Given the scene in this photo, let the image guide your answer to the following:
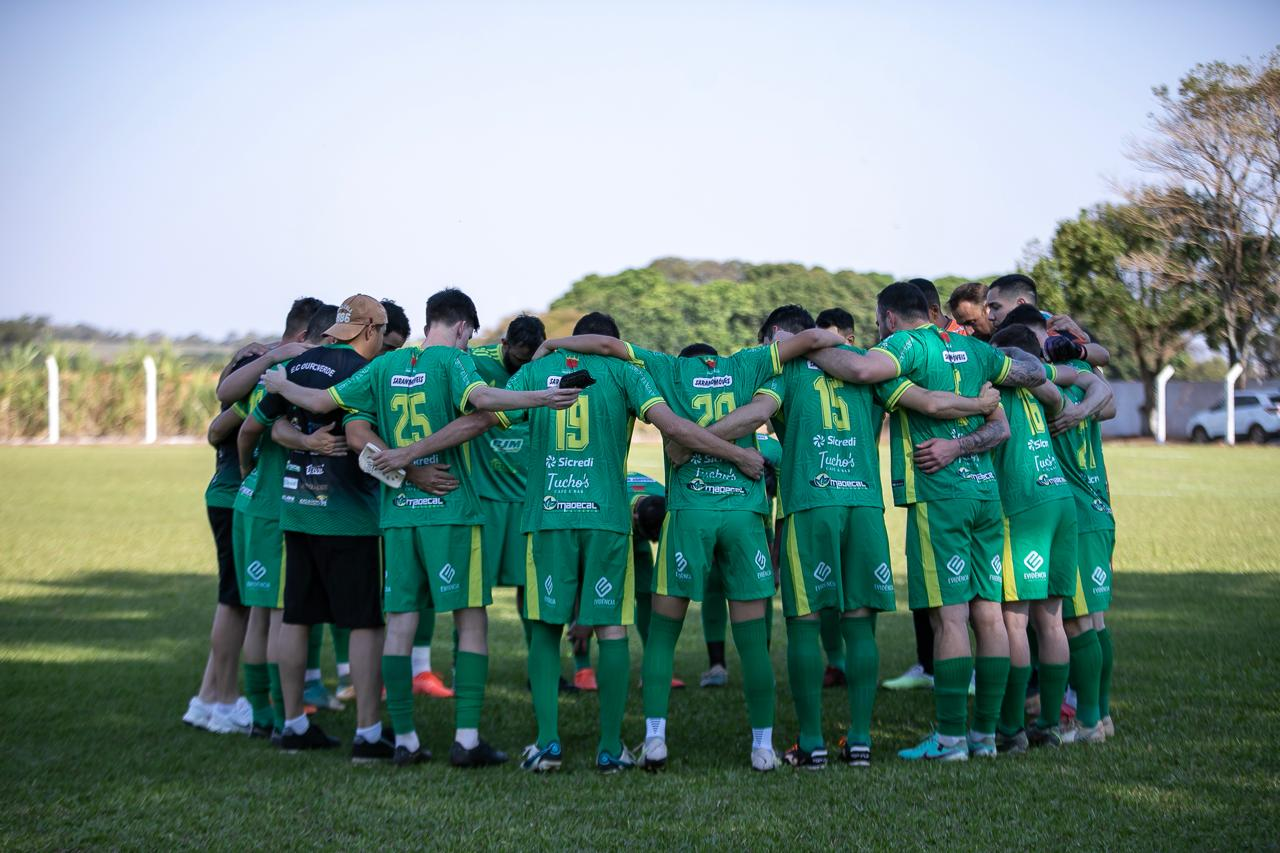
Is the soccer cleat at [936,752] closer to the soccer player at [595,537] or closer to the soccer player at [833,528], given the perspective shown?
the soccer player at [833,528]

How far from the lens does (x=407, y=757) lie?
6465mm

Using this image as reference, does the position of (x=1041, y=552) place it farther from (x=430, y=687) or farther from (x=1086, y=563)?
(x=430, y=687)

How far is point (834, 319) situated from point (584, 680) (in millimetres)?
3236

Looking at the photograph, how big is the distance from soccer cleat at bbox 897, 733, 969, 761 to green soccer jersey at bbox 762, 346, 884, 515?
51.1 inches

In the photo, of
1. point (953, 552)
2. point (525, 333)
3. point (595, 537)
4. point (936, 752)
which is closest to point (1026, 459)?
point (953, 552)

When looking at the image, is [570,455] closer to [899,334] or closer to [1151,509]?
[899,334]

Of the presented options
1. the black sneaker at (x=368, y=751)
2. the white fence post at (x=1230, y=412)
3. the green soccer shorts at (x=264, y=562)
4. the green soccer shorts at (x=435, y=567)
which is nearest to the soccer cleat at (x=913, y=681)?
the green soccer shorts at (x=435, y=567)

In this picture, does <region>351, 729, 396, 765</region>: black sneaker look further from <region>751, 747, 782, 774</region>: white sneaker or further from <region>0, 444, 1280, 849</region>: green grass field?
<region>751, 747, 782, 774</region>: white sneaker

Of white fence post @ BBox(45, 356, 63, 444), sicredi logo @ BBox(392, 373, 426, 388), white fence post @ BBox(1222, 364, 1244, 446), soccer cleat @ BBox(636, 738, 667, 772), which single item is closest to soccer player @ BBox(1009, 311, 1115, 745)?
soccer cleat @ BBox(636, 738, 667, 772)

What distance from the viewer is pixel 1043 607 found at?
263 inches

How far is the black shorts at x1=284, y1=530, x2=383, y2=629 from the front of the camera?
6773 mm

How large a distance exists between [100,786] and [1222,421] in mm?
40688

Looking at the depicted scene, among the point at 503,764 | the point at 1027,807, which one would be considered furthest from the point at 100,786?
the point at 1027,807

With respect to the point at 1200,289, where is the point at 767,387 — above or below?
below
